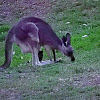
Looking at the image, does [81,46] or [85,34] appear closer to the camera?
[81,46]

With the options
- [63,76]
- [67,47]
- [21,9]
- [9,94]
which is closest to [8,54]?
[67,47]

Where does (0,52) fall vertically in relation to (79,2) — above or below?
below

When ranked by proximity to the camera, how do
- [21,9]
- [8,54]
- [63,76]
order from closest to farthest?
[63,76]
[8,54]
[21,9]

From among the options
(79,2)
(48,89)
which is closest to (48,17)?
(79,2)

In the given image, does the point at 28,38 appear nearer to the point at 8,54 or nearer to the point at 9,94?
the point at 8,54

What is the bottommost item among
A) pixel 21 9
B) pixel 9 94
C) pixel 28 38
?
pixel 9 94

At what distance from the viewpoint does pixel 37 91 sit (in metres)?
5.91

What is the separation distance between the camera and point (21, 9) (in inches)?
622

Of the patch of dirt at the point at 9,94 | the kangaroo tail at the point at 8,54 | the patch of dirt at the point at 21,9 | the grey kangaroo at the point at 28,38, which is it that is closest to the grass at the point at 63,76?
the patch of dirt at the point at 9,94

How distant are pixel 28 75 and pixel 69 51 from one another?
2.11 metres

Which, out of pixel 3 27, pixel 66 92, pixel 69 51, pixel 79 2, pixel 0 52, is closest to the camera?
pixel 66 92

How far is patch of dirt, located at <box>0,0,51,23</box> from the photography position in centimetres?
1523

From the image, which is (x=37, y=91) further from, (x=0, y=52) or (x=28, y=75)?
(x=0, y=52)

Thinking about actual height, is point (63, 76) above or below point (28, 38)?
below
